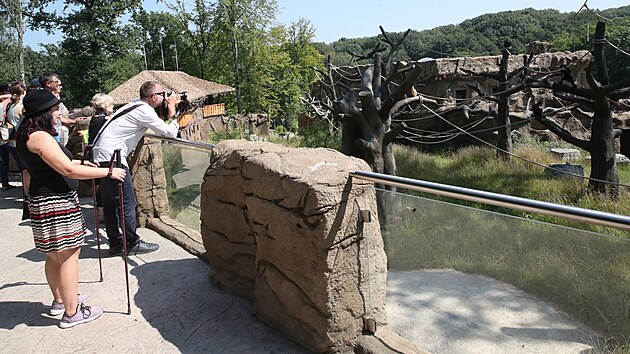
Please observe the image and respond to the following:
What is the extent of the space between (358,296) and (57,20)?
3089 cm

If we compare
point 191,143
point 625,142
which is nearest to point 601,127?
point 191,143

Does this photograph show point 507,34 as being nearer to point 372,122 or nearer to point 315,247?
point 372,122

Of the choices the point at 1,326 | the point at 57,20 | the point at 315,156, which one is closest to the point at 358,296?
the point at 315,156

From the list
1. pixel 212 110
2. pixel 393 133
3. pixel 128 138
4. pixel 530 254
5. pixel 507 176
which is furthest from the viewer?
pixel 212 110

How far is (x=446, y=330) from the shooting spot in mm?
2344

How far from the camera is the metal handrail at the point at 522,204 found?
1.60 meters

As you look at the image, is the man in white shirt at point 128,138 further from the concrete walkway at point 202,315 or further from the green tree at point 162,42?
the green tree at point 162,42

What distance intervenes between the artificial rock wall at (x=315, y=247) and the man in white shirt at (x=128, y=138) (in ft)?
4.34

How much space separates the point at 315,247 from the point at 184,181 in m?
2.73

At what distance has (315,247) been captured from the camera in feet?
8.33

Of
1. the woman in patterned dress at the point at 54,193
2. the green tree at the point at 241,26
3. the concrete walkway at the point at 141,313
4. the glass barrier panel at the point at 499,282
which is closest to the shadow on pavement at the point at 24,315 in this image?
the concrete walkway at the point at 141,313

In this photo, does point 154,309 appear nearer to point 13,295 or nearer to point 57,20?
point 13,295

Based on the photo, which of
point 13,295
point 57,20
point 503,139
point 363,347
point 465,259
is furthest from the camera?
point 57,20

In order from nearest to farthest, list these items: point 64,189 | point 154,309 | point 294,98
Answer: point 64,189 < point 154,309 < point 294,98
